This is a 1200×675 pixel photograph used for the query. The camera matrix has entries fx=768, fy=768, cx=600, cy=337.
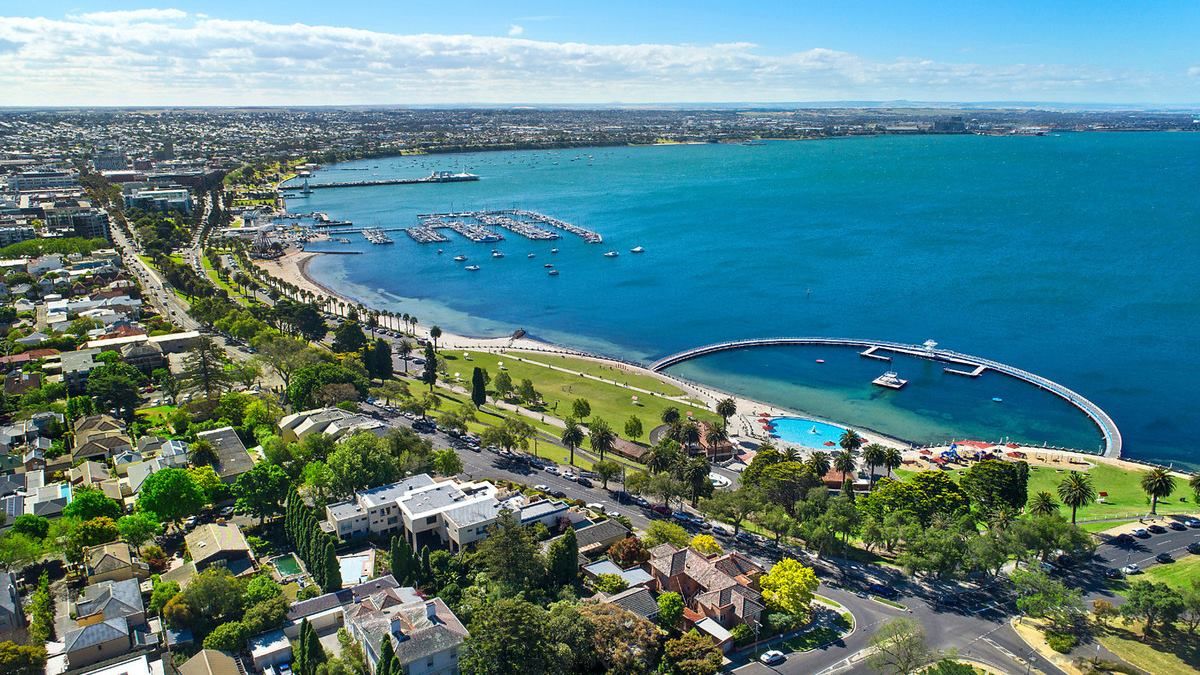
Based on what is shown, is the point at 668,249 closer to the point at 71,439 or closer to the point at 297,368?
the point at 297,368

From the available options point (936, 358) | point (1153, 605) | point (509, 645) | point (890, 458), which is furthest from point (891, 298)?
point (509, 645)

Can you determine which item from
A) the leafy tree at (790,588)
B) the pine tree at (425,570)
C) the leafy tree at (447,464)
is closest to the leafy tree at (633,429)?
the leafy tree at (447,464)

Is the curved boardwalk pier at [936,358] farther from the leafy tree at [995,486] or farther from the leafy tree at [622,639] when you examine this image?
the leafy tree at [622,639]

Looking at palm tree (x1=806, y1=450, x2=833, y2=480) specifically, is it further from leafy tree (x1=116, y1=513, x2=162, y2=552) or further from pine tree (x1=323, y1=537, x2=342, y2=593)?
leafy tree (x1=116, y1=513, x2=162, y2=552)

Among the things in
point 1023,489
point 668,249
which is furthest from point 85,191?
point 1023,489

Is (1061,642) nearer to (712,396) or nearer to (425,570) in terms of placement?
(425,570)

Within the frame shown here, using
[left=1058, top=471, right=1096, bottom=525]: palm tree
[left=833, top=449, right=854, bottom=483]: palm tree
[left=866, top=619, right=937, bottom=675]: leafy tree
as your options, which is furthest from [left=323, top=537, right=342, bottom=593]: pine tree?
[left=1058, top=471, right=1096, bottom=525]: palm tree

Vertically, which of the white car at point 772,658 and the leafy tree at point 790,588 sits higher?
the leafy tree at point 790,588
